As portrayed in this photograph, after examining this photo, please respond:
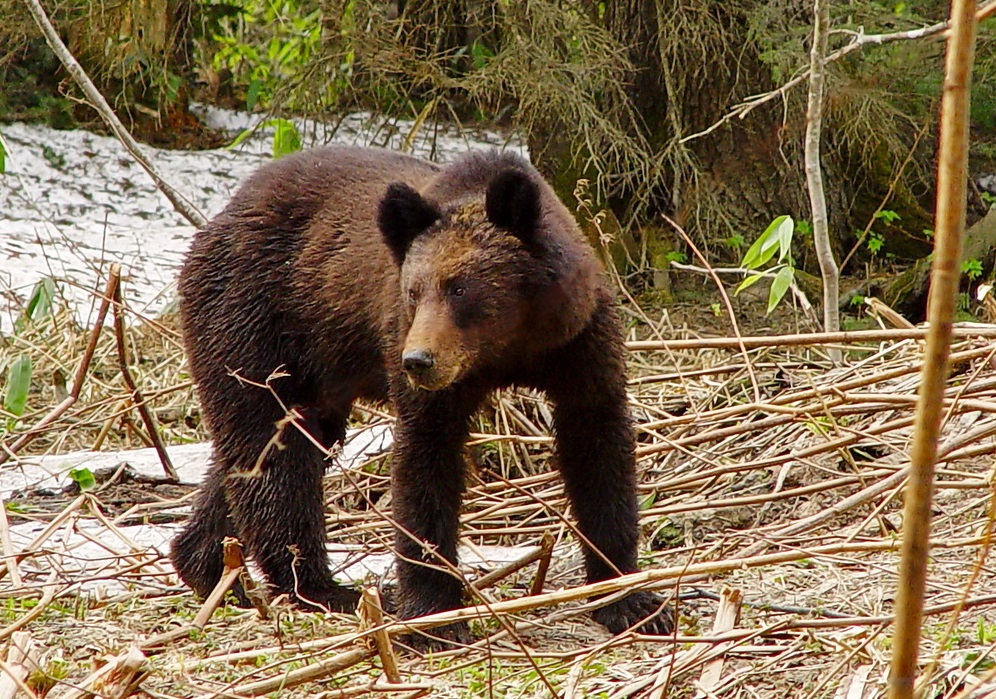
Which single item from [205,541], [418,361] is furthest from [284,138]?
[418,361]

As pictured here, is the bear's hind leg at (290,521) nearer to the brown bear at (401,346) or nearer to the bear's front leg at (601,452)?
the brown bear at (401,346)

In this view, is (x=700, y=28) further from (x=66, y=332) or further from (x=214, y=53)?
(x=214, y=53)

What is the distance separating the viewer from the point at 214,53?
1464cm

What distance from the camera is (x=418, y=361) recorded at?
13.5 ft

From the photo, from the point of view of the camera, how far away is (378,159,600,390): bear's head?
4270mm

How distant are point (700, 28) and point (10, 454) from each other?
5409 mm

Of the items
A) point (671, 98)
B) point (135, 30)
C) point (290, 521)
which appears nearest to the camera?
point (290, 521)

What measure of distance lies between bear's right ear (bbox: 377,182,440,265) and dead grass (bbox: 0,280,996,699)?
1051 millimetres

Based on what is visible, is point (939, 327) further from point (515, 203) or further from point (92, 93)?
point (92, 93)

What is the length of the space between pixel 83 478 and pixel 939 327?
5.58 meters

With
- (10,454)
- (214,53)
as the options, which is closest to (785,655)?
(10,454)

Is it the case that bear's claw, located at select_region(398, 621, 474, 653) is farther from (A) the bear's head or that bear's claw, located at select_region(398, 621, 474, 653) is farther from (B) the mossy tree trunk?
(B) the mossy tree trunk

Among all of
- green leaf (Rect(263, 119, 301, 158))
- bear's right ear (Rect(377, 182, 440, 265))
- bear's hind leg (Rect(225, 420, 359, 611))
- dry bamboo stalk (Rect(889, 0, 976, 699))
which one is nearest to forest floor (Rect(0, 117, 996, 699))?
bear's hind leg (Rect(225, 420, 359, 611))

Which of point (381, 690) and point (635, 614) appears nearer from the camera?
point (381, 690)
